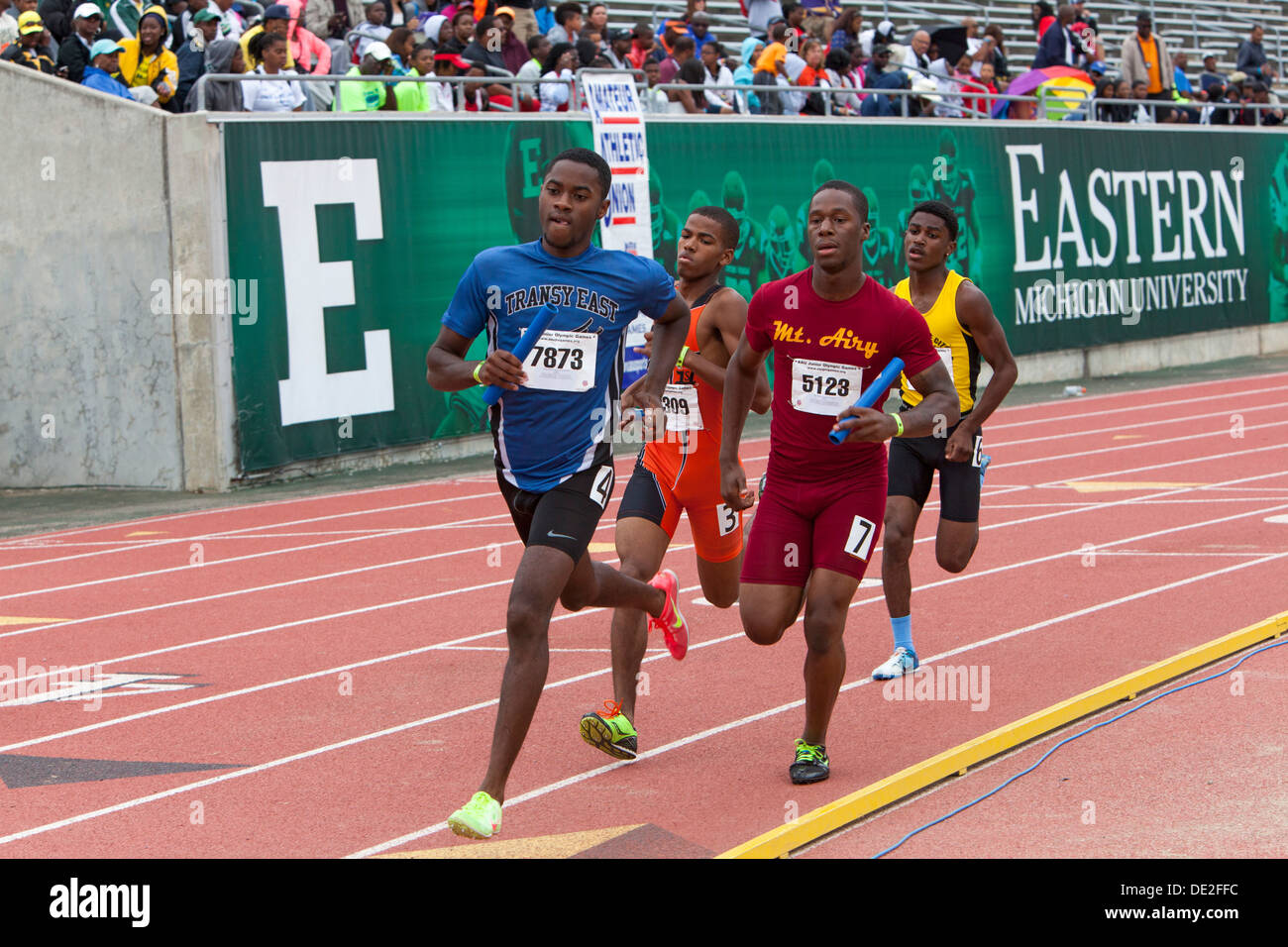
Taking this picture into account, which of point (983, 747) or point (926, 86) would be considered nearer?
point (983, 747)

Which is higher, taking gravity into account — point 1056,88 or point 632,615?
point 1056,88

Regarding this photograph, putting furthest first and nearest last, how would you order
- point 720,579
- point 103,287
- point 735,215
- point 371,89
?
1. point 735,215
2. point 371,89
3. point 103,287
4. point 720,579

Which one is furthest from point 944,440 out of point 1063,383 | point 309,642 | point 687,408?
point 1063,383

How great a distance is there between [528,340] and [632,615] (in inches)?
63.8

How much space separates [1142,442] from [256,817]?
46.0 ft

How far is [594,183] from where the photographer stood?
20.2 feet

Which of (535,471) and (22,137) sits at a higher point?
(22,137)

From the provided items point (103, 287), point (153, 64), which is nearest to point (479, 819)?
point (103, 287)

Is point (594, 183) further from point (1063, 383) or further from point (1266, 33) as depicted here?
point (1266, 33)

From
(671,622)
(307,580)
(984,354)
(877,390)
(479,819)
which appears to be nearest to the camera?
(479,819)

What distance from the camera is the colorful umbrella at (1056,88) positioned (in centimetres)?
2667

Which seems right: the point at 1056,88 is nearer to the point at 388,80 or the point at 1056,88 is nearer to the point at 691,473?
the point at 388,80

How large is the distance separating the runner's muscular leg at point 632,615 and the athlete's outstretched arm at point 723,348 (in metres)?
0.66

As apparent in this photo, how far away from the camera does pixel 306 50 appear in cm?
1770
